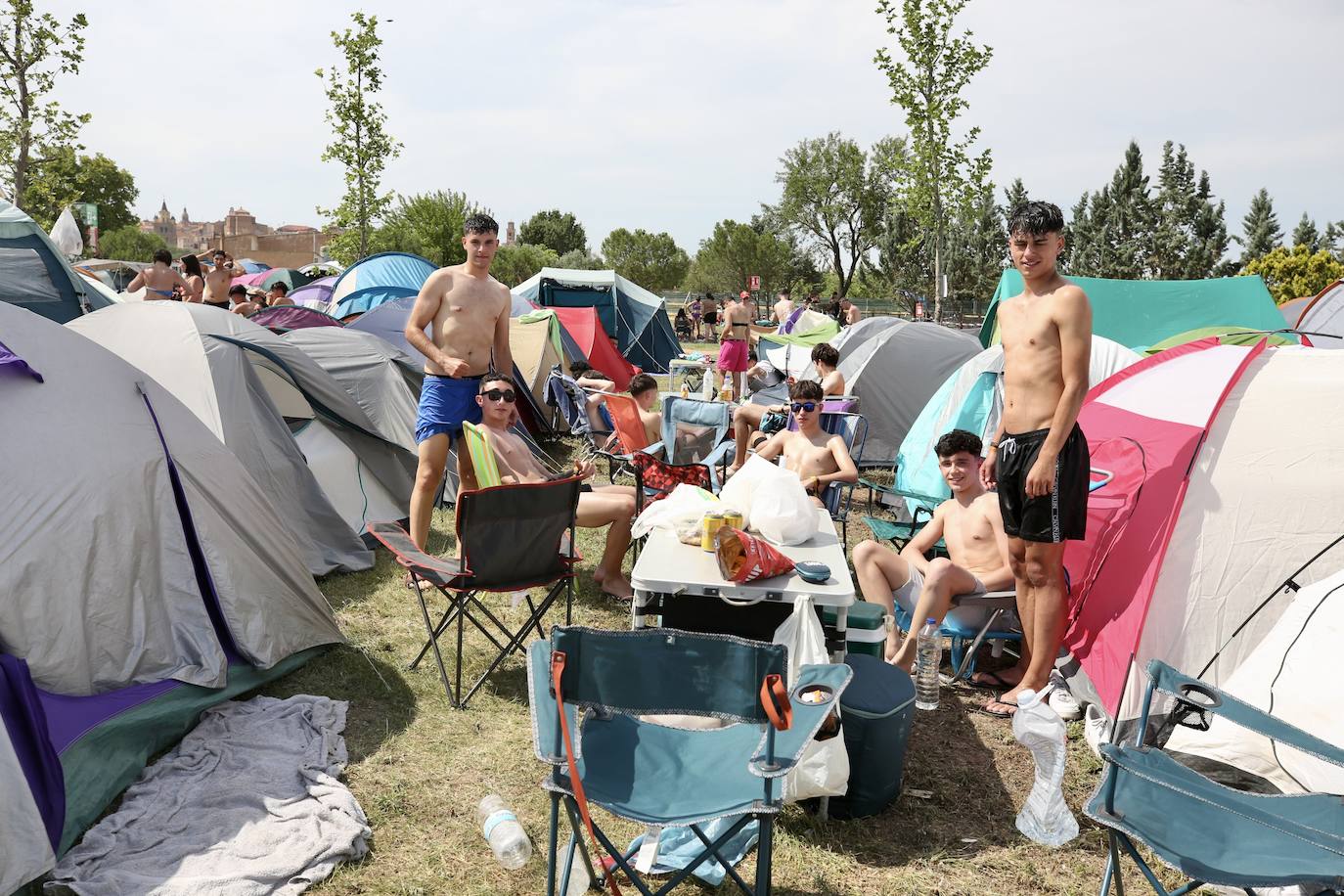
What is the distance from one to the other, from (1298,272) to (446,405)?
26.2 meters

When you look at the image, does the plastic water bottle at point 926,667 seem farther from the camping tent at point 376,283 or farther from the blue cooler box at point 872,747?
the camping tent at point 376,283

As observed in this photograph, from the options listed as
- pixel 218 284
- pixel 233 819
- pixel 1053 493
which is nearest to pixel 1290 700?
pixel 1053 493

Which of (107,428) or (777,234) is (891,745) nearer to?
(107,428)

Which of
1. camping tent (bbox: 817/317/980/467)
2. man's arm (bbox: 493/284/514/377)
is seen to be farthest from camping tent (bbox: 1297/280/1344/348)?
man's arm (bbox: 493/284/514/377)

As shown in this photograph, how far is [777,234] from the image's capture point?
4994cm

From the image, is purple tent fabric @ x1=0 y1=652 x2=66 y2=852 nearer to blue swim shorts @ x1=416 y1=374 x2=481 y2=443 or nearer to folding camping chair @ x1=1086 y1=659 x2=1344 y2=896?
blue swim shorts @ x1=416 y1=374 x2=481 y2=443

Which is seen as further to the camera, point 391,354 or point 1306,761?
point 391,354

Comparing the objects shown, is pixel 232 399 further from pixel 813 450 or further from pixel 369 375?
pixel 813 450

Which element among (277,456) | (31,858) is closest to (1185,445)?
(31,858)

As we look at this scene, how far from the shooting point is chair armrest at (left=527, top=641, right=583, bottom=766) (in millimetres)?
2176

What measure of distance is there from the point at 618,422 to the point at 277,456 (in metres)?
2.59

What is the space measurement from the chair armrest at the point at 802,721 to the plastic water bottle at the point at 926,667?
5.42 ft

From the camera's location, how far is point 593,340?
1285cm

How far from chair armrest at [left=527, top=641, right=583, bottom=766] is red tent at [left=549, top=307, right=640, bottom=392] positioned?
10437 millimetres
